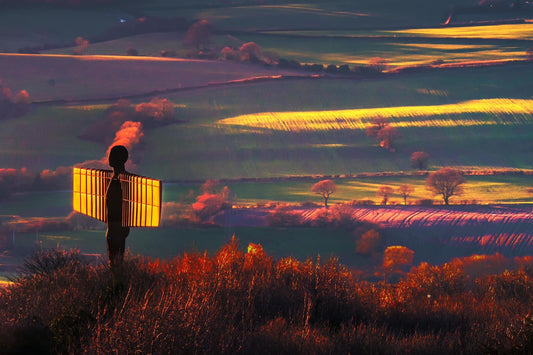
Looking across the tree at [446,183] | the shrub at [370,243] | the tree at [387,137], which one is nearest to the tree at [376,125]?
the tree at [387,137]

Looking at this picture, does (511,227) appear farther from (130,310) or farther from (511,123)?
(130,310)

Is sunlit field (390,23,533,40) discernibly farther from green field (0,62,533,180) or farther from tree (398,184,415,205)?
tree (398,184,415,205)

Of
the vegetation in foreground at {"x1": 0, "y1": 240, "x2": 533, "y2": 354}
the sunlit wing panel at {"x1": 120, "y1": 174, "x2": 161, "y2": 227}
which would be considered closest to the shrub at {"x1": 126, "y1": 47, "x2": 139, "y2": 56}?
the vegetation in foreground at {"x1": 0, "y1": 240, "x2": 533, "y2": 354}

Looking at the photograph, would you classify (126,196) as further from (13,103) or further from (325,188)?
(13,103)

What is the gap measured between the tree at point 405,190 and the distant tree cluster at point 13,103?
61.1 metres

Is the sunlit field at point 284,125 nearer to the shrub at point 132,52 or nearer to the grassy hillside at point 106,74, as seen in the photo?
the grassy hillside at point 106,74

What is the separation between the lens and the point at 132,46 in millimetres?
169125

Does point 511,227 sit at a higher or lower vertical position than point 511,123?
lower

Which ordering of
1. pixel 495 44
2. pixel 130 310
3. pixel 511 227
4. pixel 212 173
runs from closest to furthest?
1. pixel 130 310
2. pixel 511 227
3. pixel 212 173
4. pixel 495 44

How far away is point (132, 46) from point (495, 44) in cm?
6906

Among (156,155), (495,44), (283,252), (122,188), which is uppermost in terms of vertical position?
(495,44)

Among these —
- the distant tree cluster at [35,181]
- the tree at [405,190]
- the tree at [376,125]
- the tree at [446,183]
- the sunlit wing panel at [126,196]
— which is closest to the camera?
the sunlit wing panel at [126,196]

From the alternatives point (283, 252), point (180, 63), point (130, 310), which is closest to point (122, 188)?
point (130, 310)

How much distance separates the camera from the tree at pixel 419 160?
128250 millimetres
